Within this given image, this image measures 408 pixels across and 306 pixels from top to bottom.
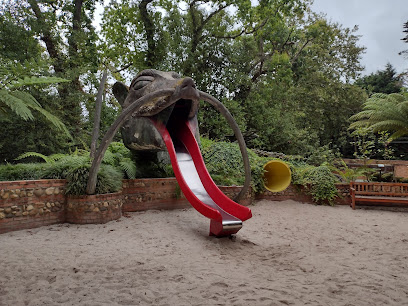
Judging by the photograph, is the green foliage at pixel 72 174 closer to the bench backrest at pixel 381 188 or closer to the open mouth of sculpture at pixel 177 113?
the open mouth of sculpture at pixel 177 113

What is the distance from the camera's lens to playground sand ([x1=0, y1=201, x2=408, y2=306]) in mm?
2648

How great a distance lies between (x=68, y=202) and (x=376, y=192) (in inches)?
262

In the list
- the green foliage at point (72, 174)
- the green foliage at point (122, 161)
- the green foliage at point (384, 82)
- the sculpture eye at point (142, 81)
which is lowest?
the green foliage at point (72, 174)

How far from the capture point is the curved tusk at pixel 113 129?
171 inches

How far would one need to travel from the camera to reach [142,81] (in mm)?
5574

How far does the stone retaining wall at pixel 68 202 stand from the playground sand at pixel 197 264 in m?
0.19

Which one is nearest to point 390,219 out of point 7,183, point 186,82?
point 186,82

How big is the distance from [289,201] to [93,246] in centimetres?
520

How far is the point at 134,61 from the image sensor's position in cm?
1218

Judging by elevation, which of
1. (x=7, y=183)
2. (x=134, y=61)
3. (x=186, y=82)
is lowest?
(x=7, y=183)

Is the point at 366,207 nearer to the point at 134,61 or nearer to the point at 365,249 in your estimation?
the point at 365,249

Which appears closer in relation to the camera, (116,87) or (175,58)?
(116,87)

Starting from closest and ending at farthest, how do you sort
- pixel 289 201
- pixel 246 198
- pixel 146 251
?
1. pixel 146 251
2. pixel 246 198
3. pixel 289 201

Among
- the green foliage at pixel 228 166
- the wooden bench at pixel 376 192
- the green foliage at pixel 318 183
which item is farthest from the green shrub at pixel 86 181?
the wooden bench at pixel 376 192
